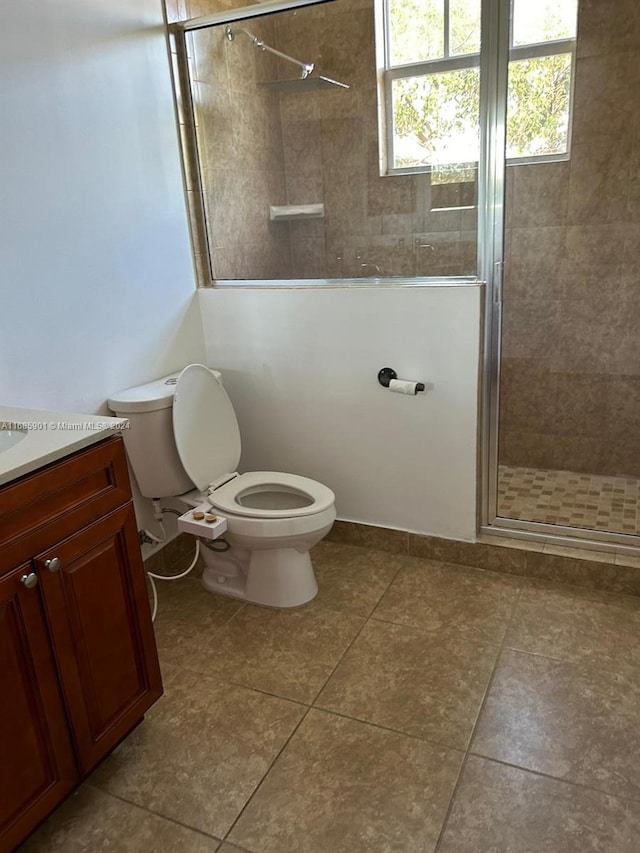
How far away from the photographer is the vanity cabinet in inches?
53.2

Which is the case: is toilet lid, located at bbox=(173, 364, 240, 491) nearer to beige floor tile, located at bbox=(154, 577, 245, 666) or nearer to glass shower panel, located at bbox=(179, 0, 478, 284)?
beige floor tile, located at bbox=(154, 577, 245, 666)

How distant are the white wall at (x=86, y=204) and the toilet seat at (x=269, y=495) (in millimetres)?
535

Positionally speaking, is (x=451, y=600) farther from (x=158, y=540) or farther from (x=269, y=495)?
(x=158, y=540)

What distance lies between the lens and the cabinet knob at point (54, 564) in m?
1.41

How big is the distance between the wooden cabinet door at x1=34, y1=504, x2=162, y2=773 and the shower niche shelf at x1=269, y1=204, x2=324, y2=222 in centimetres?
163

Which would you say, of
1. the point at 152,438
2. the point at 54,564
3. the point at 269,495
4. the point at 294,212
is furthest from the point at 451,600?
the point at 294,212

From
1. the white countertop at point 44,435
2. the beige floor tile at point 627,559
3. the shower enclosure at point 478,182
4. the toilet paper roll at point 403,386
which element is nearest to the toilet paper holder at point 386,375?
the toilet paper roll at point 403,386

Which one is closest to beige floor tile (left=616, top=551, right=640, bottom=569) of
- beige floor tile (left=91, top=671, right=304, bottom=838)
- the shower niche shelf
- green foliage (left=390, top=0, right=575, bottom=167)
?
beige floor tile (left=91, top=671, right=304, bottom=838)

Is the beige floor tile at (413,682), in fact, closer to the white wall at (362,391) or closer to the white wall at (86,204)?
the white wall at (362,391)

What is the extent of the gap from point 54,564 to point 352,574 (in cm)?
142

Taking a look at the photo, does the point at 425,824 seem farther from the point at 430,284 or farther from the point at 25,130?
the point at 25,130

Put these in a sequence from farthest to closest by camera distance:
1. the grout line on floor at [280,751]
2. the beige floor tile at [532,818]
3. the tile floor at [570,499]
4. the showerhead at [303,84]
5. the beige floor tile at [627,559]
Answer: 1. the showerhead at [303,84]
2. the tile floor at [570,499]
3. the beige floor tile at [627,559]
4. the grout line on floor at [280,751]
5. the beige floor tile at [532,818]

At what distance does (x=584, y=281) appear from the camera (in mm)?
2992

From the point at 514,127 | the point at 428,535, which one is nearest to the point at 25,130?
the point at 514,127
